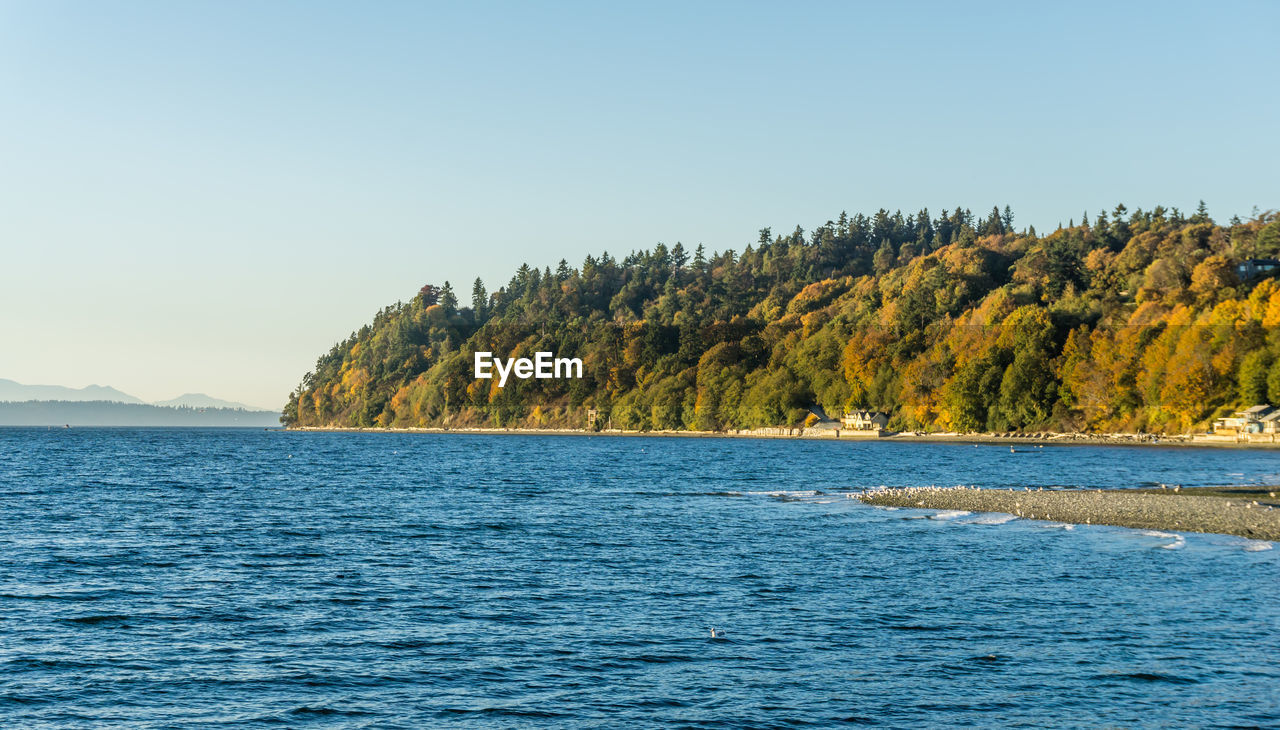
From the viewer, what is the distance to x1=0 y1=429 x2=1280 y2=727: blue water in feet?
76.8

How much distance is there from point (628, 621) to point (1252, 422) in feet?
527

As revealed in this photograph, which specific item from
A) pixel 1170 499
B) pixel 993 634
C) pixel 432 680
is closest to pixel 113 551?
pixel 432 680

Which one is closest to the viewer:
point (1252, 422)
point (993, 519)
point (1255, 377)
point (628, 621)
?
point (628, 621)

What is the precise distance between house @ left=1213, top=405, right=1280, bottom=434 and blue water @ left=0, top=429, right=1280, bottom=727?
403 feet

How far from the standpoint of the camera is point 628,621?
32062mm

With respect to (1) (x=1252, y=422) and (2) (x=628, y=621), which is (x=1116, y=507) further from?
(1) (x=1252, y=422)

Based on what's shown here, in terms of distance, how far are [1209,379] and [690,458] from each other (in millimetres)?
90641

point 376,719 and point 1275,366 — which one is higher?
point 1275,366

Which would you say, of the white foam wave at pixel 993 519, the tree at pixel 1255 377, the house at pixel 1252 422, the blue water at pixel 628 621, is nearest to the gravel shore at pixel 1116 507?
the white foam wave at pixel 993 519

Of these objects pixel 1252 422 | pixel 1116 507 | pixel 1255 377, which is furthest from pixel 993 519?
pixel 1255 377

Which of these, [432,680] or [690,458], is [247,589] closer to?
[432,680]

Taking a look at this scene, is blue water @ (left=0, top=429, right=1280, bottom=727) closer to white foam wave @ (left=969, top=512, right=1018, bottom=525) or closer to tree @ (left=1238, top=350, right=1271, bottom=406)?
white foam wave @ (left=969, top=512, right=1018, bottom=525)

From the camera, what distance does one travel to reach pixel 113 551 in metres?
48.2

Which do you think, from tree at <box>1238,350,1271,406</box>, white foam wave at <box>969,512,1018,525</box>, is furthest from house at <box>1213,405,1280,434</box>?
white foam wave at <box>969,512,1018,525</box>
